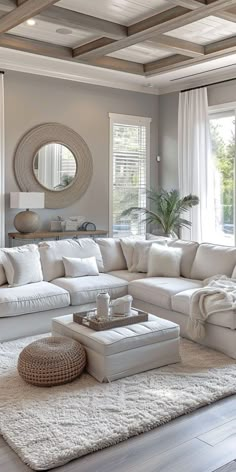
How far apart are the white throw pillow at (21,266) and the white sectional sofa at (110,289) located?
0.06 meters

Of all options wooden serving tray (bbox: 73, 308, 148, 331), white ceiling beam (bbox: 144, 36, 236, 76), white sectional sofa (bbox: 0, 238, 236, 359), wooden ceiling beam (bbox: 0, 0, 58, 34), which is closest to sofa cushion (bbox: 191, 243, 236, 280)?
white sectional sofa (bbox: 0, 238, 236, 359)

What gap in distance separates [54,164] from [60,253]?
177 centimetres

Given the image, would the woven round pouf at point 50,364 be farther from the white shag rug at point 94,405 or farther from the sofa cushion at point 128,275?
the sofa cushion at point 128,275

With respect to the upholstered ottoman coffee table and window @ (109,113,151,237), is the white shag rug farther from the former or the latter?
window @ (109,113,151,237)

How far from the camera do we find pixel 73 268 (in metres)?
5.05

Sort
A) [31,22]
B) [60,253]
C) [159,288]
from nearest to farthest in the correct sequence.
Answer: [159,288], [31,22], [60,253]

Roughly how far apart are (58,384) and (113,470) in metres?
0.99

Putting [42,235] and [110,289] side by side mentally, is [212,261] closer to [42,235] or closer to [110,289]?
[110,289]

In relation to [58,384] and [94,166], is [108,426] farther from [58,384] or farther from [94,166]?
[94,166]

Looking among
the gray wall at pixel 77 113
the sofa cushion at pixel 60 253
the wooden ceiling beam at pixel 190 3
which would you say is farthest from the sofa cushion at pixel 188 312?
the gray wall at pixel 77 113

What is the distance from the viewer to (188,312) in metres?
4.22

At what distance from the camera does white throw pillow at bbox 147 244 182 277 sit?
5195 millimetres

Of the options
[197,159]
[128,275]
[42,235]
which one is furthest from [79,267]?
[197,159]

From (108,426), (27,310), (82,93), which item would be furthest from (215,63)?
(108,426)
